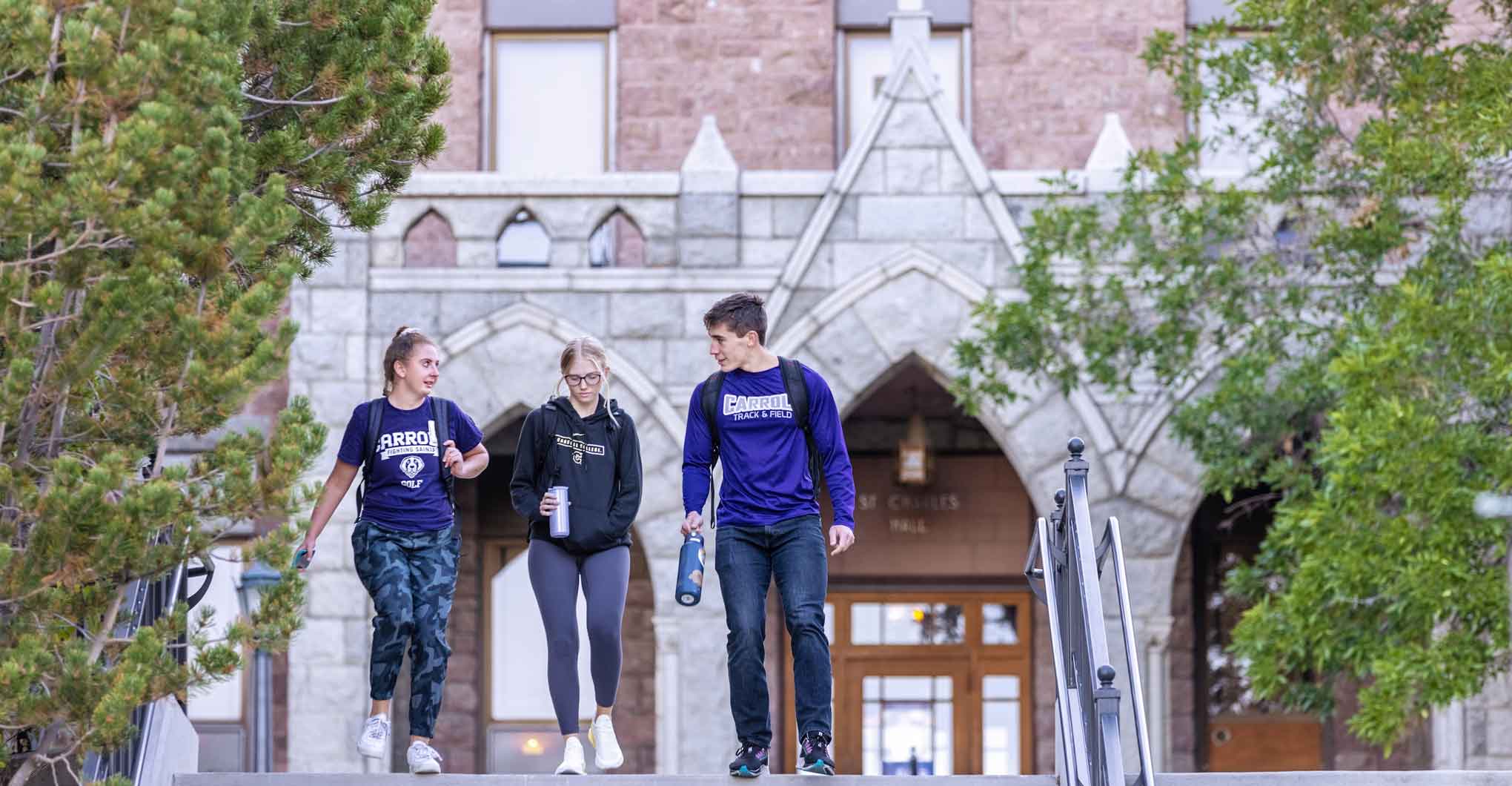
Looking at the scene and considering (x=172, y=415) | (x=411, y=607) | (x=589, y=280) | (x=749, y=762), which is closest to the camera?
(x=172, y=415)

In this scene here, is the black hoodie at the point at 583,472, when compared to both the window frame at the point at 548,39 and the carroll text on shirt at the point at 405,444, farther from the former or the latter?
the window frame at the point at 548,39

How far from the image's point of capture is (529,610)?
1648 centimetres

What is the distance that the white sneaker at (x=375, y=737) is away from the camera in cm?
727

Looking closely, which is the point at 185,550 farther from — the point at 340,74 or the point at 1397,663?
the point at 1397,663

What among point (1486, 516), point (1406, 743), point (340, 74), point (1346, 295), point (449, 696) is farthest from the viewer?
point (449, 696)

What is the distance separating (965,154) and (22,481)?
29.7 feet

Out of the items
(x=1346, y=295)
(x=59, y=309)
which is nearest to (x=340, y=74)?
(x=59, y=309)

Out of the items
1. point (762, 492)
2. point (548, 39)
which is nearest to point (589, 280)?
point (548, 39)

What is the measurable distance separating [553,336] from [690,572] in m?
7.18

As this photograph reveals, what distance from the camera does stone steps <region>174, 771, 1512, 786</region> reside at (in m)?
6.71

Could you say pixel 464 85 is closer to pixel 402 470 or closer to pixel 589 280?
pixel 589 280

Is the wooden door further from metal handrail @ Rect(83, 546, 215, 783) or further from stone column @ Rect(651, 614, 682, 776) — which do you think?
metal handrail @ Rect(83, 546, 215, 783)

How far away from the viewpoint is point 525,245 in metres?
15.7

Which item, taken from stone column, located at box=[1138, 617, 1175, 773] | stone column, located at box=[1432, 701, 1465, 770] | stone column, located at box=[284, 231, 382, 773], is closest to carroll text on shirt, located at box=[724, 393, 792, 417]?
stone column, located at box=[284, 231, 382, 773]
